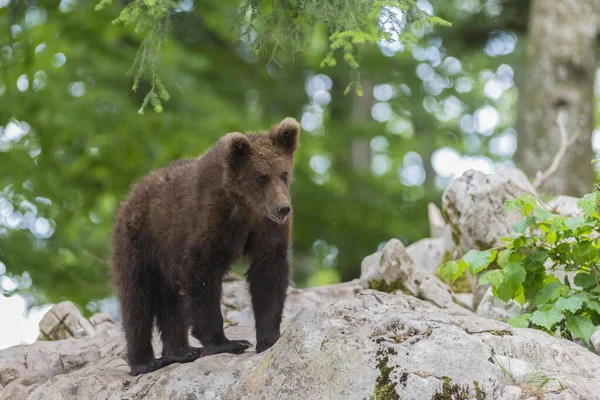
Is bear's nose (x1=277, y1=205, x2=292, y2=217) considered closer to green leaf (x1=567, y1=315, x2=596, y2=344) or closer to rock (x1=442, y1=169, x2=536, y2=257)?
green leaf (x1=567, y1=315, x2=596, y2=344)

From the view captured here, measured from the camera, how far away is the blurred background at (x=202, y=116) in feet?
36.4

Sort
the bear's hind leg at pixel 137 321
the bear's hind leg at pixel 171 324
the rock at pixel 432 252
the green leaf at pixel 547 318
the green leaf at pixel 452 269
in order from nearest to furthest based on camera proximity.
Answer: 1. the green leaf at pixel 547 318
2. the green leaf at pixel 452 269
3. the bear's hind leg at pixel 137 321
4. the bear's hind leg at pixel 171 324
5. the rock at pixel 432 252

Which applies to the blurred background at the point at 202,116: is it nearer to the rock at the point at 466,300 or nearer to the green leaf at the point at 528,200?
the rock at the point at 466,300

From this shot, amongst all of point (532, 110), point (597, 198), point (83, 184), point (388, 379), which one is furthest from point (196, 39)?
point (388, 379)

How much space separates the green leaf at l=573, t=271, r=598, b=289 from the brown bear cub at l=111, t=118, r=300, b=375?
82.3 inches

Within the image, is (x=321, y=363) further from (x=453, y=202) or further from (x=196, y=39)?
(x=196, y=39)

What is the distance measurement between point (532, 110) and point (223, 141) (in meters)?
6.25

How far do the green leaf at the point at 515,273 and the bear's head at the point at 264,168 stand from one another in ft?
5.28

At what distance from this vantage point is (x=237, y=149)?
616 centimetres

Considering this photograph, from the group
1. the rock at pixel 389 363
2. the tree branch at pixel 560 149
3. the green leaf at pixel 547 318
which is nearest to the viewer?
the rock at pixel 389 363

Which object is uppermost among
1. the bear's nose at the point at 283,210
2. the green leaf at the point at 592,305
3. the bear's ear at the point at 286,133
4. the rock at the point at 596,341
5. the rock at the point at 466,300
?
the bear's ear at the point at 286,133

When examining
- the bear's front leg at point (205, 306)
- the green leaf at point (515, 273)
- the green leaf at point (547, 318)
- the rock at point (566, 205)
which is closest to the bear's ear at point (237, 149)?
the bear's front leg at point (205, 306)

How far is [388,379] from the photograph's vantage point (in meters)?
4.47

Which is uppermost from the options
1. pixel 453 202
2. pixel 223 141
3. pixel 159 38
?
pixel 159 38
